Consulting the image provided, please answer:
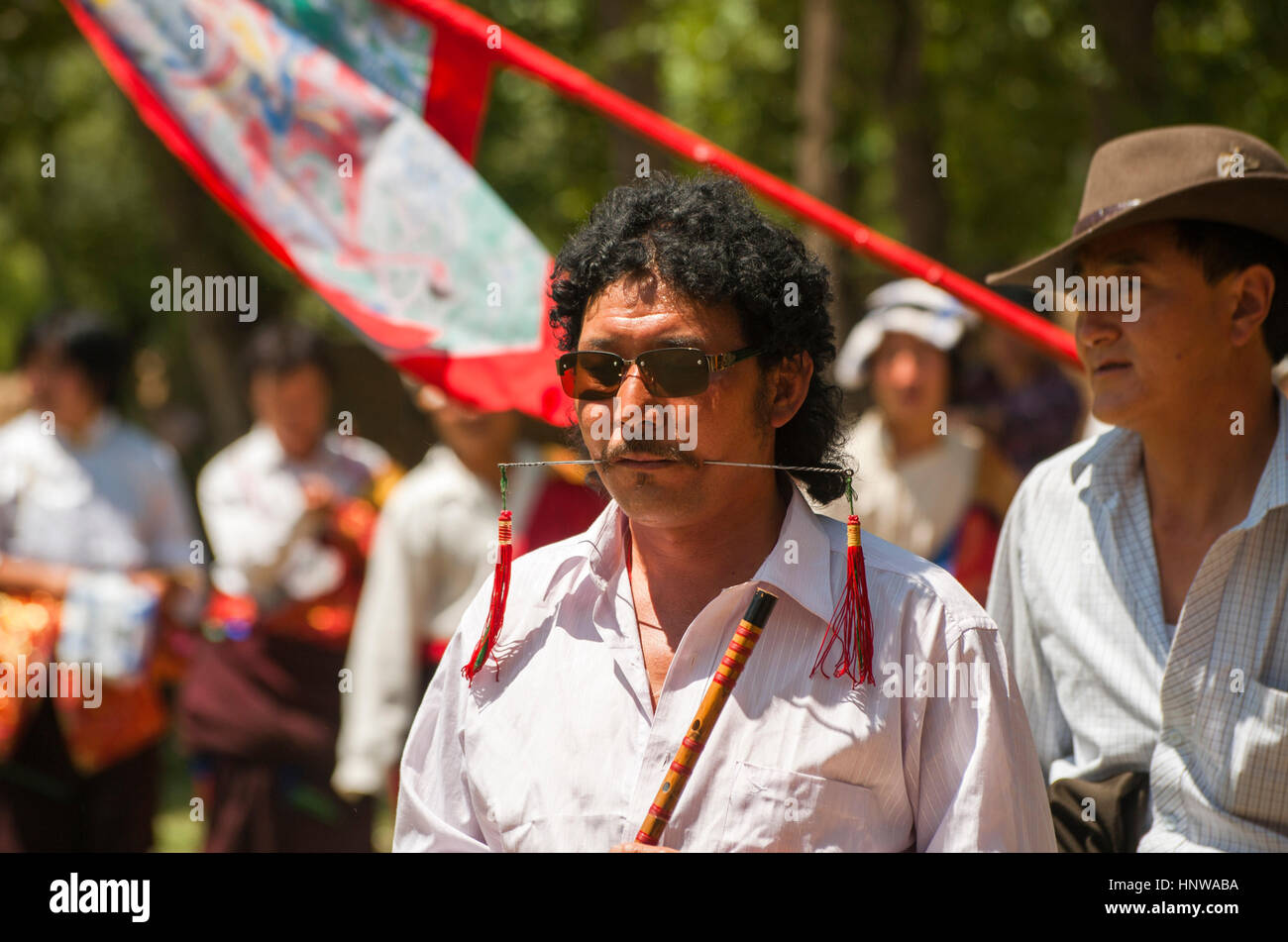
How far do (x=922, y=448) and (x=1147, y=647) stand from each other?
3262 mm

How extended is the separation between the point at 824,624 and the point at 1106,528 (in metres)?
0.95

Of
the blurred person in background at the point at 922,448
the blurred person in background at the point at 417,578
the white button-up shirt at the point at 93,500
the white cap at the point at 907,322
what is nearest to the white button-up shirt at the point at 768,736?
the blurred person in background at the point at 417,578

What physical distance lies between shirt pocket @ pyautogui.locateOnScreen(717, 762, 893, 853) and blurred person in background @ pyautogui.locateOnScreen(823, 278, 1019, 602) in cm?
350

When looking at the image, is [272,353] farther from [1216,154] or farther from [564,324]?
[1216,154]

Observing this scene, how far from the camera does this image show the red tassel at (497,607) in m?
2.69

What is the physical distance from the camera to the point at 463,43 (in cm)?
408

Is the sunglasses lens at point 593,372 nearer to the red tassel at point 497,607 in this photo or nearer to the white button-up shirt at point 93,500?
the red tassel at point 497,607

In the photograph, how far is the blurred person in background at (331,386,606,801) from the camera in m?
5.79

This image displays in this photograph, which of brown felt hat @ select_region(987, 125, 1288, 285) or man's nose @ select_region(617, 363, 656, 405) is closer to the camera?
man's nose @ select_region(617, 363, 656, 405)

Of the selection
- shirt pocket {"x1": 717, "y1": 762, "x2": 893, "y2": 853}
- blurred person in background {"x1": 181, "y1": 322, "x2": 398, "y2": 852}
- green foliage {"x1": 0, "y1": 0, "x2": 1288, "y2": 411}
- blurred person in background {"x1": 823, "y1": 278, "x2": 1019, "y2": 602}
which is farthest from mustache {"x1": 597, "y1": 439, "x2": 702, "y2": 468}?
green foliage {"x1": 0, "y1": 0, "x2": 1288, "y2": 411}

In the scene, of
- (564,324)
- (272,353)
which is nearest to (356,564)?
(272,353)

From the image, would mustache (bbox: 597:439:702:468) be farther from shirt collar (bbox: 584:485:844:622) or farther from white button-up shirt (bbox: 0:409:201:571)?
white button-up shirt (bbox: 0:409:201:571)
